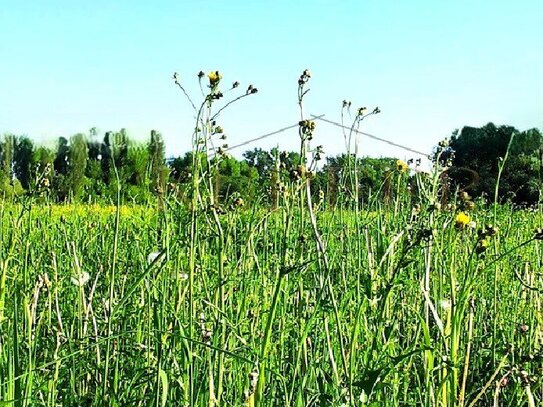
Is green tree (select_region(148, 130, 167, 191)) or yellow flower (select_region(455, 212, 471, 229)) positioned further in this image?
green tree (select_region(148, 130, 167, 191))

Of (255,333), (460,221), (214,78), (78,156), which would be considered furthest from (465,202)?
(78,156)

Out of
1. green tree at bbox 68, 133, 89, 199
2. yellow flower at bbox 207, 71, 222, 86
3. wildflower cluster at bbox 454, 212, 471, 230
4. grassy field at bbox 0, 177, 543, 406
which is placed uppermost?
green tree at bbox 68, 133, 89, 199

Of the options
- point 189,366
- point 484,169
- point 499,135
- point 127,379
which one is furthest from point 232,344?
point 499,135

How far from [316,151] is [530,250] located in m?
3.05

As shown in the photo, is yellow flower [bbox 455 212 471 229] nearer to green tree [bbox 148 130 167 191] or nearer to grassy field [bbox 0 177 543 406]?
grassy field [bbox 0 177 543 406]

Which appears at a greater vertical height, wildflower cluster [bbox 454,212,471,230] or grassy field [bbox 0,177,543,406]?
wildflower cluster [bbox 454,212,471,230]

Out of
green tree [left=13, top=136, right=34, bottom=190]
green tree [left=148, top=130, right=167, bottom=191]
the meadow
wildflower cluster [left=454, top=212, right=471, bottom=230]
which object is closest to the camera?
the meadow

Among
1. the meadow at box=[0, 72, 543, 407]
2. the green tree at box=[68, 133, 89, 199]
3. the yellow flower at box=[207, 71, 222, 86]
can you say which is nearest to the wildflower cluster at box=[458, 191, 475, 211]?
the meadow at box=[0, 72, 543, 407]

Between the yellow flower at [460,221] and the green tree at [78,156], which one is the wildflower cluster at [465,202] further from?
the green tree at [78,156]

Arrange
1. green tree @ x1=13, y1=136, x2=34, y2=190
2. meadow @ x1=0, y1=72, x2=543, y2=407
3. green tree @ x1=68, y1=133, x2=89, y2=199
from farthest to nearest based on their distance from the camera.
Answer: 1. green tree @ x1=13, y1=136, x2=34, y2=190
2. green tree @ x1=68, y1=133, x2=89, y2=199
3. meadow @ x1=0, y1=72, x2=543, y2=407

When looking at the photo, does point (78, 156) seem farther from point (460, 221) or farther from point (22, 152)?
point (460, 221)

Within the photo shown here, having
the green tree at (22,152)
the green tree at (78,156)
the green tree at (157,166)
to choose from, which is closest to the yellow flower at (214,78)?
the green tree at (157,166)

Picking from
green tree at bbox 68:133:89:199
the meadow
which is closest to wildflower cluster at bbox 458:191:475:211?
the meadow

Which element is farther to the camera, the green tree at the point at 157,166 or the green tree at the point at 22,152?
the green tree at the point at 22,152
